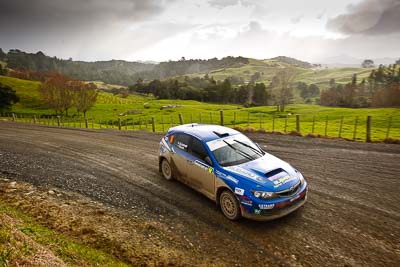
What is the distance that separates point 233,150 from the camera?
7.59 meters

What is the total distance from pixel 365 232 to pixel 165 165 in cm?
630

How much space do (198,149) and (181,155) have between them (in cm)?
87

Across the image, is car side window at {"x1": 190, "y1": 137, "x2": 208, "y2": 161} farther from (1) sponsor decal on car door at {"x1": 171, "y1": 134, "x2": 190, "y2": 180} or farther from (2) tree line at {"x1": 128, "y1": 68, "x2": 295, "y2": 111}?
(2) tree line at {"x1": 128, "y1": 68, "x2": 295, "y2": 111}

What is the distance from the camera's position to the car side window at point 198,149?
750cm

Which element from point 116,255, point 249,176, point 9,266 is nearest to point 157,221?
point 116,255

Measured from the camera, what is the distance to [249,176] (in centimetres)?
641

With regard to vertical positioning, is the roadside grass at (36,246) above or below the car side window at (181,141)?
below

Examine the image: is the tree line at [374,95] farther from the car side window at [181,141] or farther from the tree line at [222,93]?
the car side window at [181,141]

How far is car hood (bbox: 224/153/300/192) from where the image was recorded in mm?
6211

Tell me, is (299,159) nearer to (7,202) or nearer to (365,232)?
(365,232)

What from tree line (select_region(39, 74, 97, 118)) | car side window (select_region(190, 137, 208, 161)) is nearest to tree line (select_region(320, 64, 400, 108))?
tree line (select_region(39, 74, 97, 118))

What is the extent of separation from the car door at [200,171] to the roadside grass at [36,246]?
10.1ft

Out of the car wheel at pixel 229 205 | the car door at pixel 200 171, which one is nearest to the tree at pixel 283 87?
the car door at pixel 200 171

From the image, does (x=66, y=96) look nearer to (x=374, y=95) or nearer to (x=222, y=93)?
(x=222, y=93)
